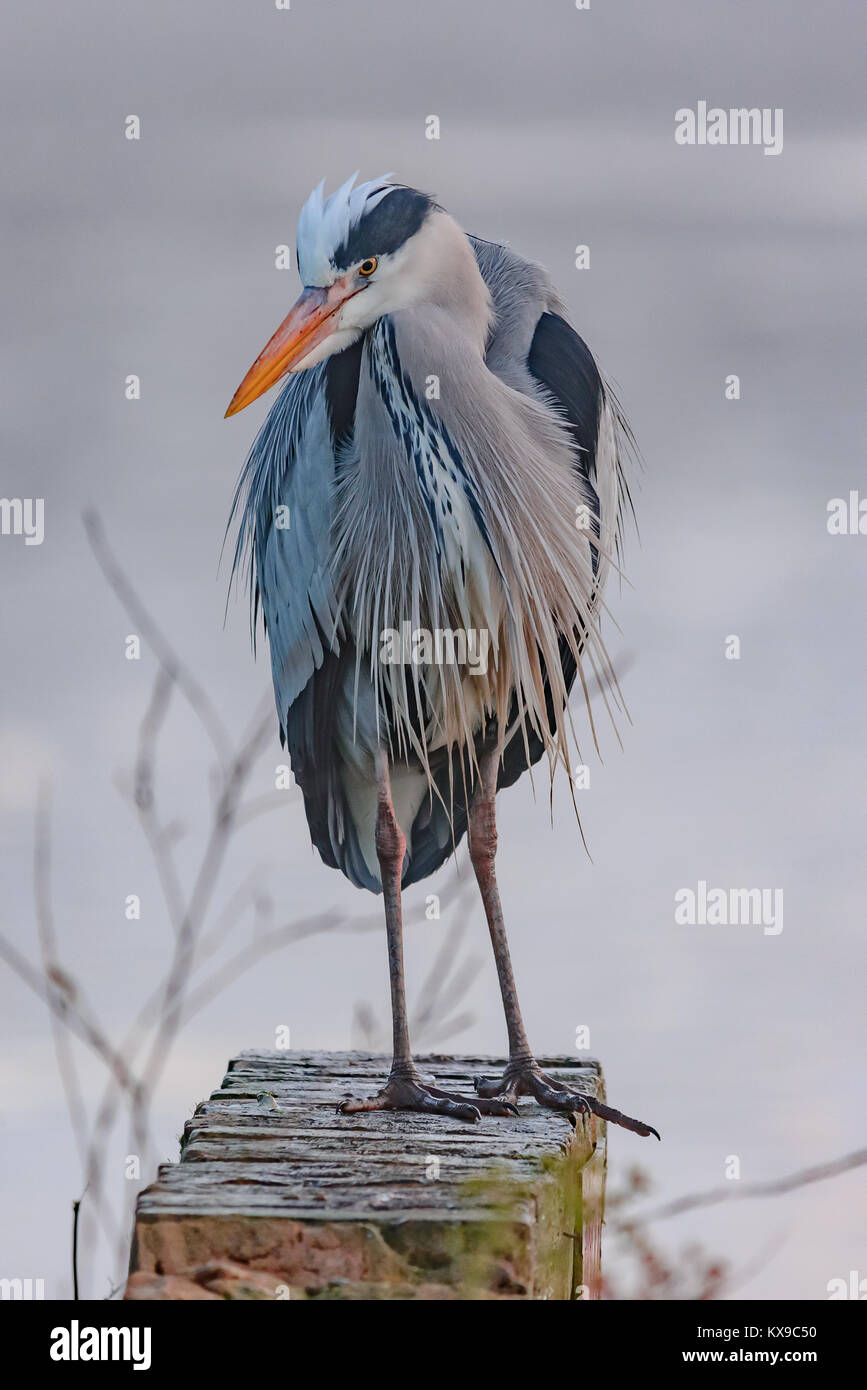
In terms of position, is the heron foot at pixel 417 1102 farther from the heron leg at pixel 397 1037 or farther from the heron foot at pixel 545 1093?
the heron foot at pixel 545 1093

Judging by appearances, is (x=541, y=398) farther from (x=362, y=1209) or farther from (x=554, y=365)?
(x=362, y=1209)

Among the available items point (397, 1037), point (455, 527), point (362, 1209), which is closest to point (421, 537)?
point (455, 527)

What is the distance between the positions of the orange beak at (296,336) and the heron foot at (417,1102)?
6.07ft

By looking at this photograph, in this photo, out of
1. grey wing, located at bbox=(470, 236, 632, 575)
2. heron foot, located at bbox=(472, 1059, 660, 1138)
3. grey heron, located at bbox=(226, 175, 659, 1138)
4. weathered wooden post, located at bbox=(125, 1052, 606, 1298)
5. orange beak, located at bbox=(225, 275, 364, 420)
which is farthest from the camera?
grey wing, located at bbox=(470, 236, 632, 575)

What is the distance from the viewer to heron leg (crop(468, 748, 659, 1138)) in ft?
14.7

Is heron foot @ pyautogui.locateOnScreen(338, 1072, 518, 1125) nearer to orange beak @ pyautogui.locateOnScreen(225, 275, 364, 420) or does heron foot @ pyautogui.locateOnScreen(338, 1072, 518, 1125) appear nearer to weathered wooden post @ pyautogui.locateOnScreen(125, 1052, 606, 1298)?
weathered wooden post @ pyautogui.locateOnScreen(125, 1052, 606, 1298)

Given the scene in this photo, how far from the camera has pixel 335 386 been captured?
4539mm

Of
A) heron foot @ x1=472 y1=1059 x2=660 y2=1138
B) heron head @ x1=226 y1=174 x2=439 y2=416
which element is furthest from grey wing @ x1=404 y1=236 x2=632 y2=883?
heron foot @ x1=472 y1=1059 x2=660 y2=1138

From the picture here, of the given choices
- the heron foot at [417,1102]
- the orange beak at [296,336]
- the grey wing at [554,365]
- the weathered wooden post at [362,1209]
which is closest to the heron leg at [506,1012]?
the heron foot at [417,1102]

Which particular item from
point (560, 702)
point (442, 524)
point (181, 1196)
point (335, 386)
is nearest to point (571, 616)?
point (560, 702)

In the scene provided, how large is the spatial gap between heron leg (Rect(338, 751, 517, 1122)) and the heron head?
1.18 meters

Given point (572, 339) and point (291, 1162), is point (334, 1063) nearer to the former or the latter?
point (291, 1162)

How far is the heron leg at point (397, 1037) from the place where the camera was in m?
4.25

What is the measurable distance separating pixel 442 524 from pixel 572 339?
0.83 meters
